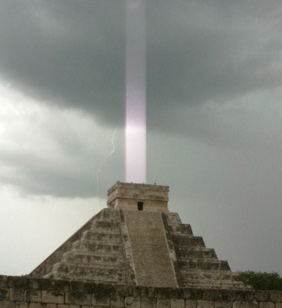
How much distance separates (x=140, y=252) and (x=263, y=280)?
21150mm

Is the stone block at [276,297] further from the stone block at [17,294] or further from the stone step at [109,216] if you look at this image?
the stone step at [109,216]

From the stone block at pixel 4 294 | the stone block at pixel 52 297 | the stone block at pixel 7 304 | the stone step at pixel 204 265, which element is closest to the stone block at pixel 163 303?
the stone block at pixel 52 297

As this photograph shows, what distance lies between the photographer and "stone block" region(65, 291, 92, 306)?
34.3 ft

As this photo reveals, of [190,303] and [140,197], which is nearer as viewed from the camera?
[190,303]

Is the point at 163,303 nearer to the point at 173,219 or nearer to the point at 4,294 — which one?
the point at 4,294

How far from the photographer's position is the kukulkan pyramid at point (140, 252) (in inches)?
1118

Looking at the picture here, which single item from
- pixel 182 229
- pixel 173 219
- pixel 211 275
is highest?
pixel 173 219

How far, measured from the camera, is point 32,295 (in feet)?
33.9

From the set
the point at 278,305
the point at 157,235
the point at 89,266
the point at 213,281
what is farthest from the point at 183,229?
the point at 278,305

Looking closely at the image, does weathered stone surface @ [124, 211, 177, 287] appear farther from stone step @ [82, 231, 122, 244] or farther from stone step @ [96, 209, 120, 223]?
stone step @ [82, 231, 122, 244]

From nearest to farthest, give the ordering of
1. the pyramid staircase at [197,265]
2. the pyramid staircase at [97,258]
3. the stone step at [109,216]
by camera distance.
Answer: the pyramid staircase at [97,258] < the pyramid staircase at [197,265] < the stone step at [109,216]

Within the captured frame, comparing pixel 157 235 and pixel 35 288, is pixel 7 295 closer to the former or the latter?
pixel 35 288

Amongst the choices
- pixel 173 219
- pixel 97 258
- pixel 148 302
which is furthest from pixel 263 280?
pixel 148 302

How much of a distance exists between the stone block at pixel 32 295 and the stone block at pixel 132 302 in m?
1.33
